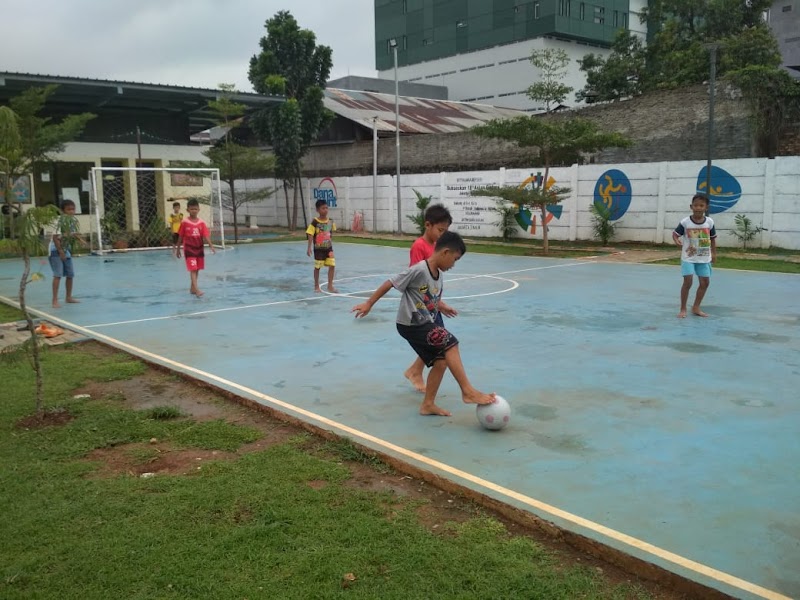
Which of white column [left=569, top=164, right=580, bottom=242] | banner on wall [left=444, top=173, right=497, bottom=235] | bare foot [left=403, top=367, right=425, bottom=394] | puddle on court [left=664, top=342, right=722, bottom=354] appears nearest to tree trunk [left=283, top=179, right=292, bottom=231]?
banner on wall [left=444, top=173, right=497, bottom=235]

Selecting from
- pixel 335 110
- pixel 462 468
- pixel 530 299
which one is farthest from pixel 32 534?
pixel 335 110

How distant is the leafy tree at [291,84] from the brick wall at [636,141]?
3113mm

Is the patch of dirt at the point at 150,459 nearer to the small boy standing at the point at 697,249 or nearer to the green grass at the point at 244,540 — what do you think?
the green grass at the point at 244,540

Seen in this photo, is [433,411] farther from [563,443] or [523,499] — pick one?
[523,499]

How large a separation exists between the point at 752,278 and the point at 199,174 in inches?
669

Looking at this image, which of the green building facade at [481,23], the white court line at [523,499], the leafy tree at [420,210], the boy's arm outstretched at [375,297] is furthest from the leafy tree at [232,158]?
the green building facade at [481,23]

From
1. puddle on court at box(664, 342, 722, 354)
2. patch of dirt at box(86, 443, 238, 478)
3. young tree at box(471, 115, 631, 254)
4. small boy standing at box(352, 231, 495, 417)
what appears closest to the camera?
patch of dirt at box(86, 443, 238, 478)

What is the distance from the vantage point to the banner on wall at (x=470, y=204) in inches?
886

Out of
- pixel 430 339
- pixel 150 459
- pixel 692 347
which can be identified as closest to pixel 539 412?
pixel 430 339

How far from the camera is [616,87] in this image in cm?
3269

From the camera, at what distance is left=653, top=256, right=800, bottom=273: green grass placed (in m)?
13.5

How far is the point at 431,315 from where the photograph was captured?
507 cm

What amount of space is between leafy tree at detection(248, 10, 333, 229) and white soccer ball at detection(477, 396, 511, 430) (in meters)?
23.1

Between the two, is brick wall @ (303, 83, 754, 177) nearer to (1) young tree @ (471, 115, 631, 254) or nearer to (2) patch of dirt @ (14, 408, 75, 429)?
(1) young tree @ (471, 115, 631, 254)
